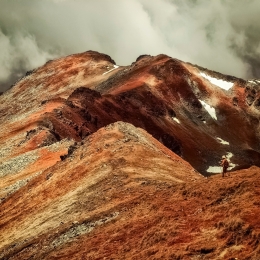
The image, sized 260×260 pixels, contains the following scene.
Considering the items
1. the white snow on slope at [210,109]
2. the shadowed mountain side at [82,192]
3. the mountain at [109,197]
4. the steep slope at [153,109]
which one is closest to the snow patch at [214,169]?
the steep slope at [153,109]

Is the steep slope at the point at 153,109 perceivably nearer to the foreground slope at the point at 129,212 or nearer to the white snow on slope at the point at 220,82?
the white snow on slope at the point at 220,82

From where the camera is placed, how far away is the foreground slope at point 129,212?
789 inches

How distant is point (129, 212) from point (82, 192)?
8.66m

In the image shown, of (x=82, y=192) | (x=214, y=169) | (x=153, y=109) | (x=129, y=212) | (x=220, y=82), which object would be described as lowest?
(x=129, y=212)

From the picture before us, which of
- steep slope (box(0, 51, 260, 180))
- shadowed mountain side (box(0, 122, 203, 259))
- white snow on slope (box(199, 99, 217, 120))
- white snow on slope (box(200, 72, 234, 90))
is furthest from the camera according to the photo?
white snow on slope (box(200, 72, 234, 90))

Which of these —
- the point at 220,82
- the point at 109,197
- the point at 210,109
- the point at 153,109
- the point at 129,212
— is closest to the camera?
the point at 129,212

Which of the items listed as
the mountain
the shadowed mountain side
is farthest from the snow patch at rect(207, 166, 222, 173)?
the shadowed mountain side

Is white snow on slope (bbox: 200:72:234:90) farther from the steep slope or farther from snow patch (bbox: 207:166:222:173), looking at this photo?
snow patch (bbox: 207:166:222:173)

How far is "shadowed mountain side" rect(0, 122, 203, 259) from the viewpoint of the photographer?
2809 centimetres

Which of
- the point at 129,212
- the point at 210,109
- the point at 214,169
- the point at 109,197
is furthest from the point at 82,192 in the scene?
the point at 210,109

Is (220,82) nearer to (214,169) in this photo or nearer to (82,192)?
(214,169)

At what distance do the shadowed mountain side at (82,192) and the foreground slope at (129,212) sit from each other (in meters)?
0.09

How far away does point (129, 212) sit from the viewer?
89.8ft

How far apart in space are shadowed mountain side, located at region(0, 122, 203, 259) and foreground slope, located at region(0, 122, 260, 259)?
0.09 meters
